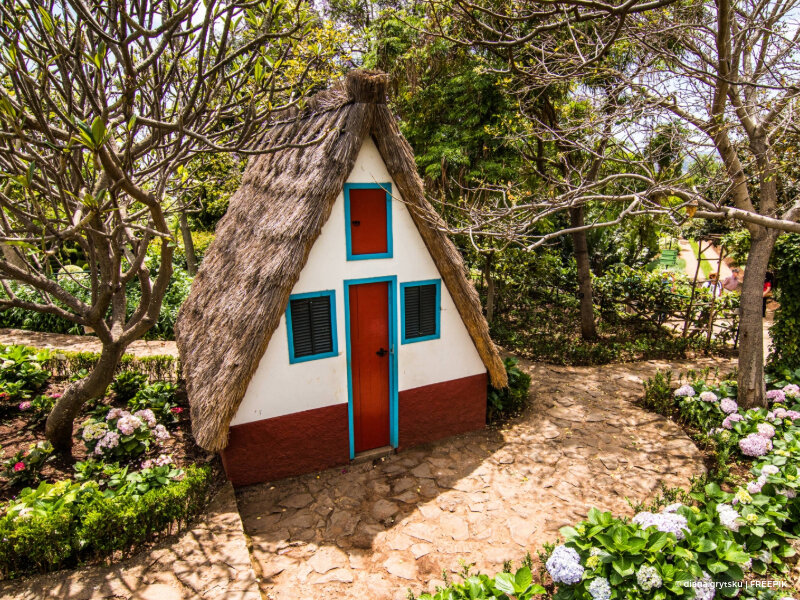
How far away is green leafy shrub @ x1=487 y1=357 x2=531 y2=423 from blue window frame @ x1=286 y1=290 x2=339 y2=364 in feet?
10.0

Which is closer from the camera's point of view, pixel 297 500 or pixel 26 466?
pixel 26 466

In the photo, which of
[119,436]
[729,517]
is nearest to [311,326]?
[119,436]

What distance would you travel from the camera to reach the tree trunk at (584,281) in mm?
10766

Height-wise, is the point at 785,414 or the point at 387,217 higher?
the point at 387,217

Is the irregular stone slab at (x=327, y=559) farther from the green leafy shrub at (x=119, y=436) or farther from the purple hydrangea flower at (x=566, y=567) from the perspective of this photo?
the green leafy shrub at (x=119, y=436)

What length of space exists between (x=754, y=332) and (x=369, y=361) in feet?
18.4

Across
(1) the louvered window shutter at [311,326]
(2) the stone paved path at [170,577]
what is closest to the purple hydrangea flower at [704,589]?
(2) the stone paved path at [170,577]

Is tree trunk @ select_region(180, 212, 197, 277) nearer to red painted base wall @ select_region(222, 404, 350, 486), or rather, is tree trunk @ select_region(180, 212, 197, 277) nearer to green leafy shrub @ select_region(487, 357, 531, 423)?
red painted base wall @ select_region(222, 404, 350, 486)

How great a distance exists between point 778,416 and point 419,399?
4.83 meters

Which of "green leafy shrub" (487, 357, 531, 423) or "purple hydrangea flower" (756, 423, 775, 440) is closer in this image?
"purple hydrangea flower" (756, 423, 775, 440)

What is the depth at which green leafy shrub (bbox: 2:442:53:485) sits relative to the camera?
5168mm

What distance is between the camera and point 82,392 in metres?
5.49

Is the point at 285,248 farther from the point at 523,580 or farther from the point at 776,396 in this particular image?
the point at 776,396

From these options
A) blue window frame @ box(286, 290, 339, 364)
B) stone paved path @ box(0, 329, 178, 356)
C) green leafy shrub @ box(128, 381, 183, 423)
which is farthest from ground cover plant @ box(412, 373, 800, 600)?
stone paved path @ box(0, 329, 178, 356)
